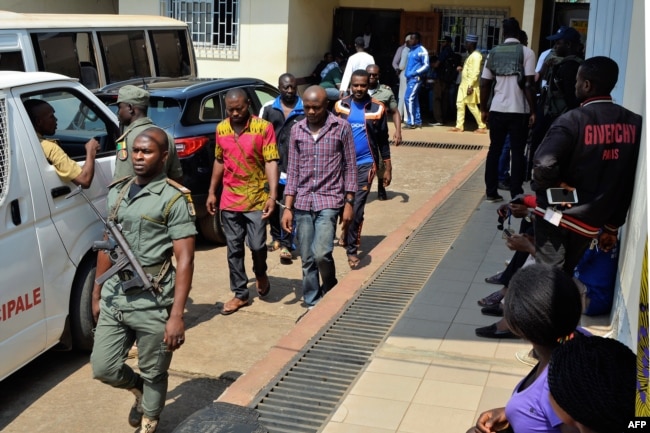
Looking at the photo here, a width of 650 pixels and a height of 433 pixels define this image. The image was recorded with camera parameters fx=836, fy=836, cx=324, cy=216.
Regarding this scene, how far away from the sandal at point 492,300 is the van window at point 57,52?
21.6 ft

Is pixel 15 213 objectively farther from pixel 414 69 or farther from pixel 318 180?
pixel 414 69

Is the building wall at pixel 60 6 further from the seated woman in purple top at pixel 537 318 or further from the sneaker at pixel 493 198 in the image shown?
the seated woman in purple top at pixel 537 318

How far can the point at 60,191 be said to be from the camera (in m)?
5.36

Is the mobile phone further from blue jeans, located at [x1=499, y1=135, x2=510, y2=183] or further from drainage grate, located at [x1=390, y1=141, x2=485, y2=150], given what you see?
drainage grate, located at [x1=390, y1=141, x2=485, y2=150]

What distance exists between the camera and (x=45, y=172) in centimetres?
527

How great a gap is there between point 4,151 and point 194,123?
3.46m

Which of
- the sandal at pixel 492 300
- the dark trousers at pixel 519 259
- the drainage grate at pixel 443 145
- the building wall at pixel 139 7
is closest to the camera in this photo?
the dark trousers at pixel 519 259

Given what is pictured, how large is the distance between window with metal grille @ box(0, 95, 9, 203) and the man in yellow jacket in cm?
1172

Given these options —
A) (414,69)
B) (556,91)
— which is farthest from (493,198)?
(414,69)

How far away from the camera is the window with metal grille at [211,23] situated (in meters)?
17.2

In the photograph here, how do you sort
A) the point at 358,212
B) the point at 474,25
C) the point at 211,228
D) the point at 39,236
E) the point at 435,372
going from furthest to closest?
the point at 474,25 → the point at 211,228 → the point at 358,212 → the point at 435,372 → the point at 39,236

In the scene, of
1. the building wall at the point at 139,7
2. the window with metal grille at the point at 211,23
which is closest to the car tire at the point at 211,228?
the window with metal grille at the point at 211,23

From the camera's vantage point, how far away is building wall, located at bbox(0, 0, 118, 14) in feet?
53.4

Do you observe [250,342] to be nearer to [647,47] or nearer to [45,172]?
[45,172]
